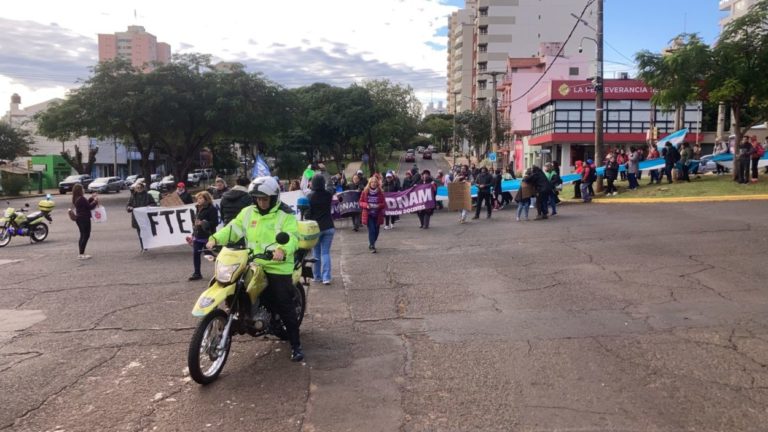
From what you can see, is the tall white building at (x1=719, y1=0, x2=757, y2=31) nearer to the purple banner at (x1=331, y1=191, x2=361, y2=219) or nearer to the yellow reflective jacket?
the purple banner at (x1=331, y1=191, x2=361, y2=219)

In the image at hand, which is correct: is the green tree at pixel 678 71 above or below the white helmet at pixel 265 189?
above

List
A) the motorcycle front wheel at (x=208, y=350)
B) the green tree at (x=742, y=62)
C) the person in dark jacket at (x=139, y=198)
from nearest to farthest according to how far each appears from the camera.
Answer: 1. the motorcycle front wheel at (x=208, y=350)
2. the person in dark jacket at (x=139, y=198)
3. the green tree at (x=742, y=62)

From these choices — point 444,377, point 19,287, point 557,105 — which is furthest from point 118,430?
point 557,105

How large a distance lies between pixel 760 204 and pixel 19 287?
17.5 m

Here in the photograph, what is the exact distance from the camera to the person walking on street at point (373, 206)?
12016 millimetres

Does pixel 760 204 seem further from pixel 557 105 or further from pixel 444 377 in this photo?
pixel 557 105

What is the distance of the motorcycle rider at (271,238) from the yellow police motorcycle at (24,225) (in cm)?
1244

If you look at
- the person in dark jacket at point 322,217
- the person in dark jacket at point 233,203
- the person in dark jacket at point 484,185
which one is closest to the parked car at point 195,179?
the person in dark jacket at point 484,185

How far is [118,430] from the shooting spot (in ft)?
14.0

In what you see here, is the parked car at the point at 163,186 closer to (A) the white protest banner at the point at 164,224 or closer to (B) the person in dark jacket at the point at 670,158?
(A) the white protest banner at the point at 164,224

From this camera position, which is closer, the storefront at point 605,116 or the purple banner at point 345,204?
the purple banner at point 345,204

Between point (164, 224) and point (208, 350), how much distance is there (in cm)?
901

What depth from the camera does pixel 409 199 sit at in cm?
1780

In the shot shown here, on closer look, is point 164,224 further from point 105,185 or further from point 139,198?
point 105,185
